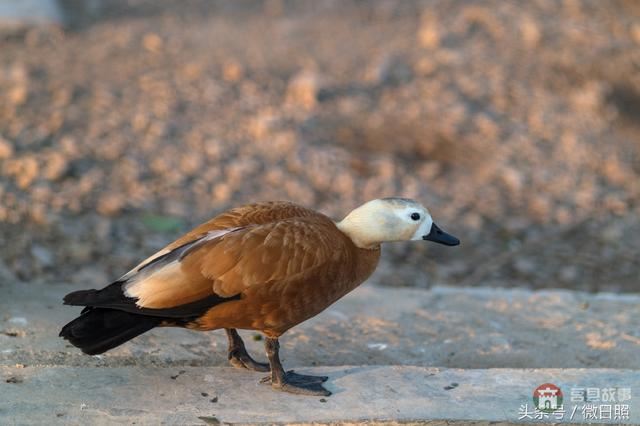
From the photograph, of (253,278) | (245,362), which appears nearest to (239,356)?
(245,362)

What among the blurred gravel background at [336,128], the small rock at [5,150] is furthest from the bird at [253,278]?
the small rock at [5,150]

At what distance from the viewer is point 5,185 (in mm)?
6238

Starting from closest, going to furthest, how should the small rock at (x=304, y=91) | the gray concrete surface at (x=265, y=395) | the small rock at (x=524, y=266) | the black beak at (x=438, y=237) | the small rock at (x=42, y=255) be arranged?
the gray concrete surface at (x=265, y=395) → the black beak at (x=438, y=237) → the small rock at (x=42, y=255) → the small rock at (x=524, y=266) → the small rock at (x=304, y=91)

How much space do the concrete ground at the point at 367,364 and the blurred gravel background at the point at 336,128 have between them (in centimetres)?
103

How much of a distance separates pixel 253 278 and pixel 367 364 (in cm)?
90

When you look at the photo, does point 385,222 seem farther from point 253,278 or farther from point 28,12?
point 28,12

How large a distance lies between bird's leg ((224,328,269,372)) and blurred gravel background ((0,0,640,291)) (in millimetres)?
1506

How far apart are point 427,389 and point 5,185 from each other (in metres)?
3.74

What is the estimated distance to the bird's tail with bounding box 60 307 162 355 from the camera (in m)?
3.39

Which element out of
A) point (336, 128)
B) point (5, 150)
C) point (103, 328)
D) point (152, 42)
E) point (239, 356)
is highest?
point (152, 42)

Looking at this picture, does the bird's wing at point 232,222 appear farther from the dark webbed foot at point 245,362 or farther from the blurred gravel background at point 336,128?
the blurred gravel background at point 336,128

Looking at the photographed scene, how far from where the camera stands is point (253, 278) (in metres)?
3.51

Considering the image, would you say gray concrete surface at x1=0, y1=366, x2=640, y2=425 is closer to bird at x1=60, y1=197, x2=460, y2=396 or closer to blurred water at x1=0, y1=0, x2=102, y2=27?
bird at x1=60, y1=197, x2=460, y2=396

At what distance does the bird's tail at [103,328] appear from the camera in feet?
11.1
